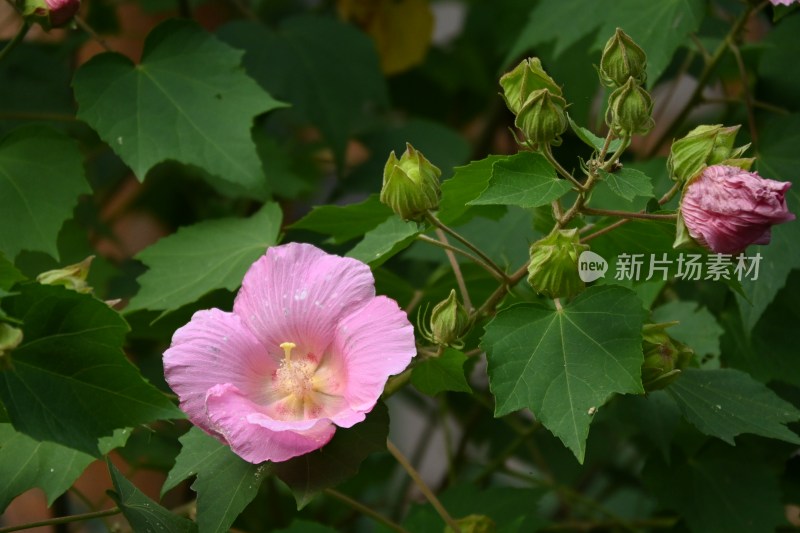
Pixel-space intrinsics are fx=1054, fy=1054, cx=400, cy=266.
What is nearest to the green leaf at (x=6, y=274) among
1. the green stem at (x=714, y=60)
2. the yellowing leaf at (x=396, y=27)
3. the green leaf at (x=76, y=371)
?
the green leaf at (x=76, y=371)

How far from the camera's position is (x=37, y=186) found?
1035 mm

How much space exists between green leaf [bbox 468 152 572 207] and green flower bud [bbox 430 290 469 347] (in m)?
0.08

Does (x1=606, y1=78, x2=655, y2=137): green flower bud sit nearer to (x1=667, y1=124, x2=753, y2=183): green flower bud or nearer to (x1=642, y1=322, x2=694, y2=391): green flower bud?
(x1=667, y1=124, x2=753, y2=183): green flower bud

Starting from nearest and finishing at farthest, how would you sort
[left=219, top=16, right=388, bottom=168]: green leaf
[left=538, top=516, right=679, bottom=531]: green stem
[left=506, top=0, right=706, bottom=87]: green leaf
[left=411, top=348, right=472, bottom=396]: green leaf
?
[left=411, top=348, right=472, bottom=396]: green leaf
[left=506, top=0, right=706, bottom=87]: green leaf
[left=538, top=516, right=679, bottom=531]: green stem
[left=219, top=16, right=388, bottom=168]: green leaf

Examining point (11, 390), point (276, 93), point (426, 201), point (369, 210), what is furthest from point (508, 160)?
point (276, 93)

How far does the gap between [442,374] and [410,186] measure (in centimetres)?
14

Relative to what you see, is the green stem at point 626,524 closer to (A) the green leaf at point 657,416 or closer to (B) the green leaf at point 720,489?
(B) the green leaf at point 720,489

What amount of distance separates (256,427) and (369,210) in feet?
0.91

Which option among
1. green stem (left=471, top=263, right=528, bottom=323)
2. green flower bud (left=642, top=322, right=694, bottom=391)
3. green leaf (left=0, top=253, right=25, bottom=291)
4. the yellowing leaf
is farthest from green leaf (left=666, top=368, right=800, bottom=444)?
the yellowing leaf

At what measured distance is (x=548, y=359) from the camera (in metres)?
0.74

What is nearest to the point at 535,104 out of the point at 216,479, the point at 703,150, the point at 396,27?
the point at 703,150

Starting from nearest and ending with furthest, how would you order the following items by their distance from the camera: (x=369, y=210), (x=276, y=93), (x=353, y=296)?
Answer: (x=353, y=296)
(x=369, y=210)
(x=276, y=93)

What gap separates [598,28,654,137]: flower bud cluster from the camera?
0.72m

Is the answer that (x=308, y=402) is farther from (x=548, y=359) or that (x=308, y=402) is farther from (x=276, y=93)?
(x=276, y=93)
